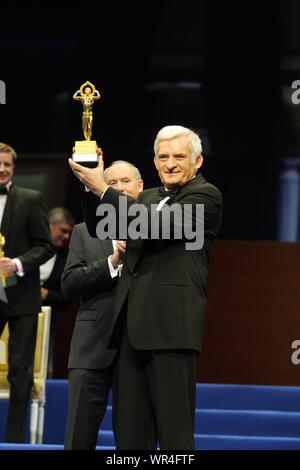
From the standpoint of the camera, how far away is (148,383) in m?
2.95

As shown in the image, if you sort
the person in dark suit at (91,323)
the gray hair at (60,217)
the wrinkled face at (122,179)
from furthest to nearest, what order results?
the gray hair at (60,217)
the wrinkled face at (122,179)
the person in dark suit at (91,323)

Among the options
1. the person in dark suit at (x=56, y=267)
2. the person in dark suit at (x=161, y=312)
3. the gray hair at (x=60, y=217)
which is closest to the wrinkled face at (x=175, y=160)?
the person in dark suit at (x=161, y=312)

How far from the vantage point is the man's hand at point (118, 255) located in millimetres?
3324

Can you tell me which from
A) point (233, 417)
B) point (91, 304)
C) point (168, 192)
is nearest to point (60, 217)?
point (233, 417)

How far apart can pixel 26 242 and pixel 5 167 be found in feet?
1.26

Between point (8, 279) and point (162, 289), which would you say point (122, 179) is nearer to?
point (162, 289)

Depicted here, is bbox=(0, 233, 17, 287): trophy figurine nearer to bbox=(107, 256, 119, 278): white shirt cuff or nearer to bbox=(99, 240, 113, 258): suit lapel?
bbox=(99, 240, 113, 258): suit lapel

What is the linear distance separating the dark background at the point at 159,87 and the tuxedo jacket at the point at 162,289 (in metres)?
4.25

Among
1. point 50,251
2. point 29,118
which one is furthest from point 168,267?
point 29,118

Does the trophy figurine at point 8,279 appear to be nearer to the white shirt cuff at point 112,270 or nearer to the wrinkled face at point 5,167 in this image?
the wrinkled face at point 5,167

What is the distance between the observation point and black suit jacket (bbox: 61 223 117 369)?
11.6ft

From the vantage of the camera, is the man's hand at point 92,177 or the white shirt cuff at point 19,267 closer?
the man's hand at point 92,177

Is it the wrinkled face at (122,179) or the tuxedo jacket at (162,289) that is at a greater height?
the wrinkled face at (122,179)

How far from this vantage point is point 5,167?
483 cm
